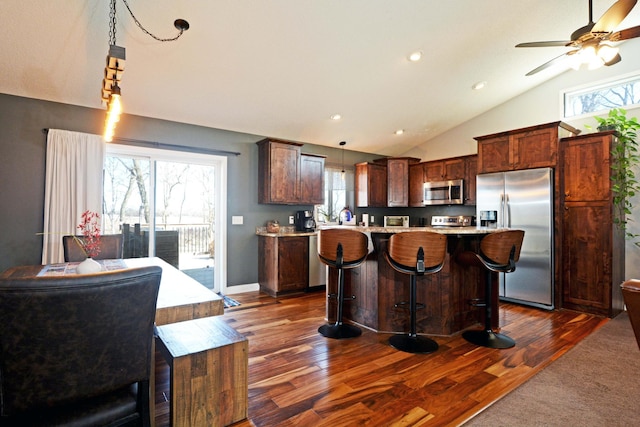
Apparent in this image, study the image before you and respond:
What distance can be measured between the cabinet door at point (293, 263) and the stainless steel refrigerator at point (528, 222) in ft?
8.83

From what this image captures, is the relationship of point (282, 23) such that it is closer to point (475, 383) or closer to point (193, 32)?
point (193, 32)

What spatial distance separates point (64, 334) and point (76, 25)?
2892mm

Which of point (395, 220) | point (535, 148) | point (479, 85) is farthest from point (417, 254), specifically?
point (395, 220)

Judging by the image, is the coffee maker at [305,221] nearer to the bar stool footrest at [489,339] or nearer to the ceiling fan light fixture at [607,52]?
the bar stool footrest at [489,339]

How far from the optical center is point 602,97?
440cm

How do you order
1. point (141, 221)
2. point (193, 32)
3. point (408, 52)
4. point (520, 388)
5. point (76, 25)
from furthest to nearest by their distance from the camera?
1. point (141, 221)
2. point (408, 52)
3. point (193, 32)
4. point (76, 25)
5. point (520, 388)

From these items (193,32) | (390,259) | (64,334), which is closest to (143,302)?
(64,334)

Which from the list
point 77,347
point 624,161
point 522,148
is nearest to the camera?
point 77,347

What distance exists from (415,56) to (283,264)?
3.21 metres

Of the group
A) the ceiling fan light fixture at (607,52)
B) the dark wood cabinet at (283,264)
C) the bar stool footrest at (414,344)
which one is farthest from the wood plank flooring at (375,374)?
the ceiling fan light fixture at (607,52)

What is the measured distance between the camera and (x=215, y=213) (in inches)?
188

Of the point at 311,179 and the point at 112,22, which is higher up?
the point at 112,22

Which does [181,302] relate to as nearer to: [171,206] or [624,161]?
[171,206]

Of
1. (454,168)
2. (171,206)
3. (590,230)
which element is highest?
(454,168)
